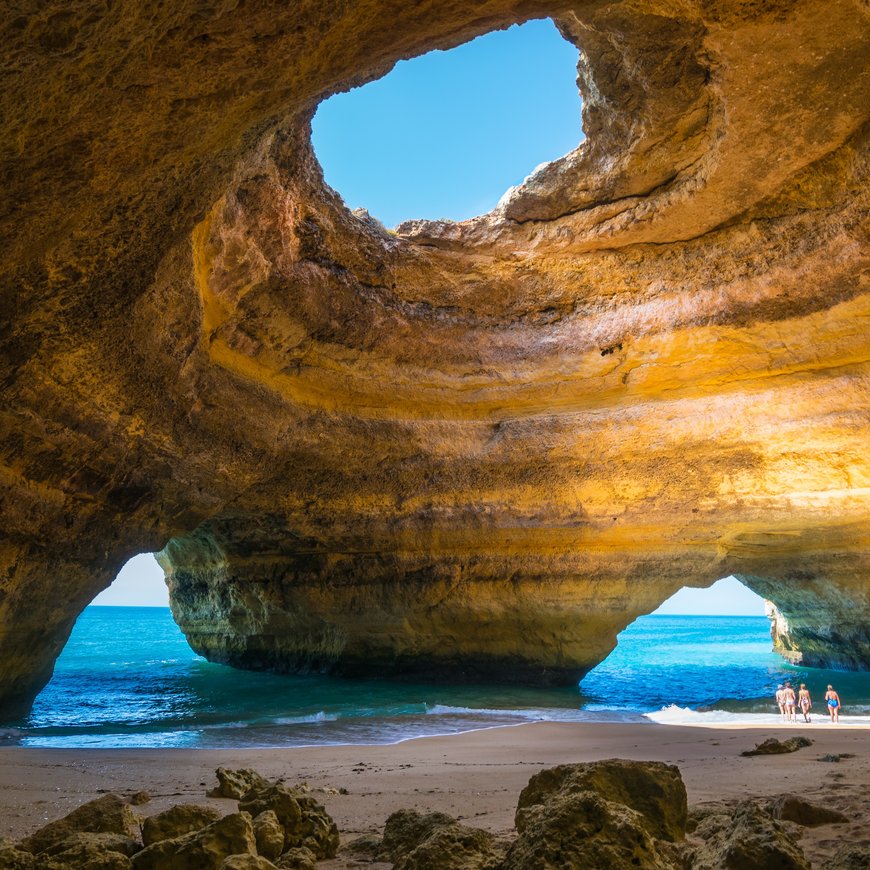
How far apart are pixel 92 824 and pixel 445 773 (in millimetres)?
2728

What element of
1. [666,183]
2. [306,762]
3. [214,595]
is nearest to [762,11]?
[666,183]

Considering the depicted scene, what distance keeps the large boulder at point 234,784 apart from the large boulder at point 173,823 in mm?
1093

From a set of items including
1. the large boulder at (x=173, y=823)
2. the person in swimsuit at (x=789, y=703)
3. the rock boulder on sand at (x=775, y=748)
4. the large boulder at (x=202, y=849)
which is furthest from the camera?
the person in swimsuit at (x=789, y=703)

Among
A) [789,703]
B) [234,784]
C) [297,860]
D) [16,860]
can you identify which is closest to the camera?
[16,860]

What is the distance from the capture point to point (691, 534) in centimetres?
1403

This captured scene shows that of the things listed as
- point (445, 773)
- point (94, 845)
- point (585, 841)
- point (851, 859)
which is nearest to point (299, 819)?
point (94, 845)

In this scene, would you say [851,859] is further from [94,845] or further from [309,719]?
[309,719]

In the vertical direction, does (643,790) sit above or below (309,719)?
above

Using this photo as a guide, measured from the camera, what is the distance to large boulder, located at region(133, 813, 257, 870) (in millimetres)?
2289

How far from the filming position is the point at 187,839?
2385 mm

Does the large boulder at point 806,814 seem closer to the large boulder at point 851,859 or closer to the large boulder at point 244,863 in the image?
the large boulder at point 851,859

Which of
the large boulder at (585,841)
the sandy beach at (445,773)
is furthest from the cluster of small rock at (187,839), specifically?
the large boulder at (585,841)

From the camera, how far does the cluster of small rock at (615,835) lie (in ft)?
6.87

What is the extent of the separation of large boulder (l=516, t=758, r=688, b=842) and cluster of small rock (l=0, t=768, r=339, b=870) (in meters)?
0.87
